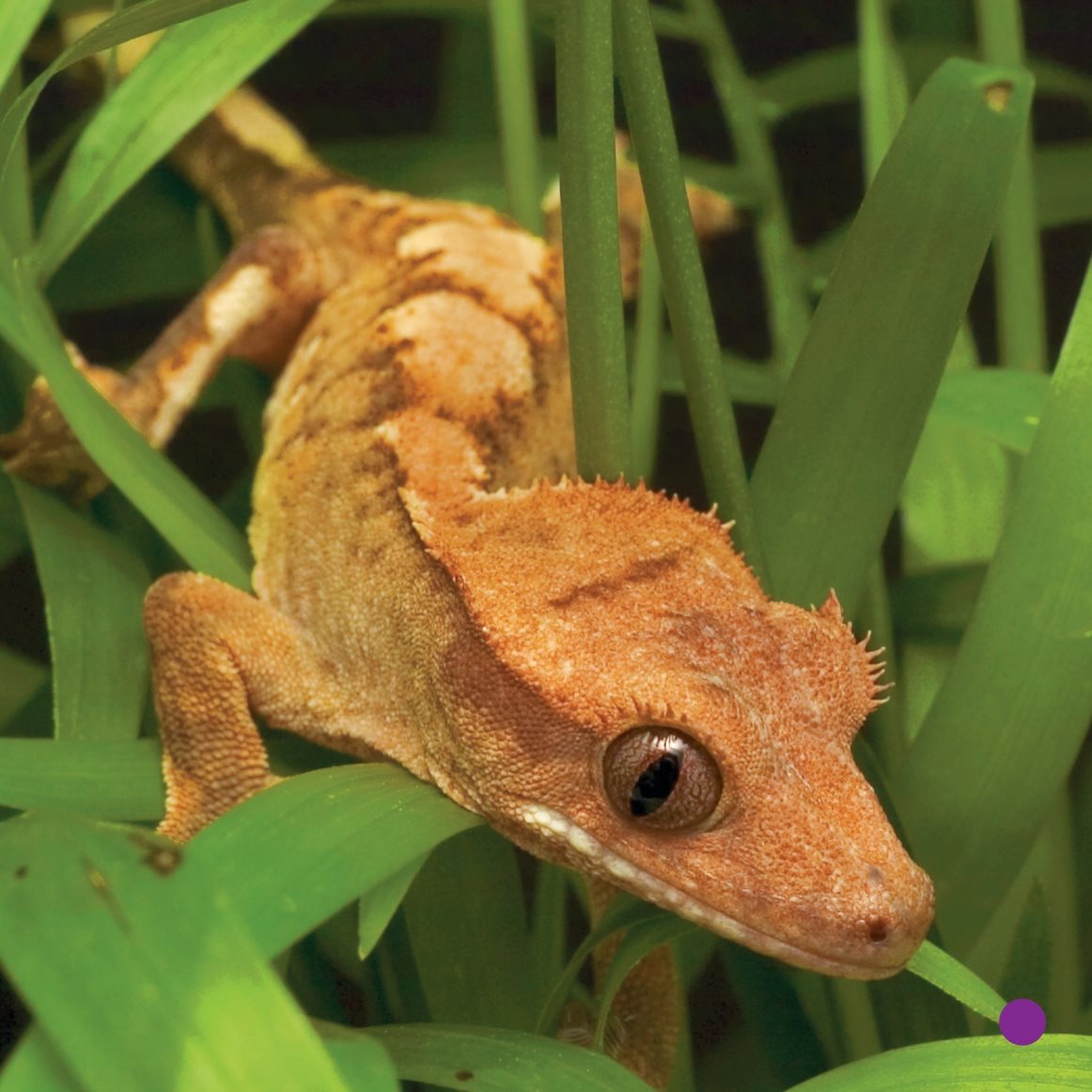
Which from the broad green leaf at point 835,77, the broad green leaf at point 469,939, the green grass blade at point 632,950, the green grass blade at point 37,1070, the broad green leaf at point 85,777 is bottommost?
the broad green leaf at point 469,939

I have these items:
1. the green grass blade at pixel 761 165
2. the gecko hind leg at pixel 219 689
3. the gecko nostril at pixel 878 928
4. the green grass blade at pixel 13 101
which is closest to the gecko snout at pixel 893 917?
the gecko nostril at pixel 878 928

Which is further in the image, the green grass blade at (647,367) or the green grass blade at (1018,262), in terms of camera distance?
the green grass blade at (1018,262)

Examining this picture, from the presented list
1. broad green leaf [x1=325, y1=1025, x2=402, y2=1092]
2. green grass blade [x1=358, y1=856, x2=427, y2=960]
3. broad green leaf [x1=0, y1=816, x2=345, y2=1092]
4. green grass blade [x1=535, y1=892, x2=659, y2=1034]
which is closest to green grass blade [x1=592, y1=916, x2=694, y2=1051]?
green grass blade [x1=535, y1=892, x2=659, y2=1034]

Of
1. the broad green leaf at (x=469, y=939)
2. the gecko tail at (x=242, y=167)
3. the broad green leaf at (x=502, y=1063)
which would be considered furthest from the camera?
the gecko tail at (x=242, y=167)

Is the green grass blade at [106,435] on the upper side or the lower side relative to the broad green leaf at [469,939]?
upper

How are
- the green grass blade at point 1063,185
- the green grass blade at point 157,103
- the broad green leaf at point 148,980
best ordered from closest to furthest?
the broad green leaf at point 148,980 → the green grass blade at point 157,103 → the green grass blade at point 1063,185

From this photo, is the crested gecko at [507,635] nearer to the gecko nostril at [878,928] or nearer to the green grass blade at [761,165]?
the gecko nostril at [878,928]

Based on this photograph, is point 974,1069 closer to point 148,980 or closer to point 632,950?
point 632,950

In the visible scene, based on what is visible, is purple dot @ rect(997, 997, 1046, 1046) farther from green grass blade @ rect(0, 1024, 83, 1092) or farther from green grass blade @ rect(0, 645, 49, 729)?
green grass blade @ rect(0, 645, 49, 729)
